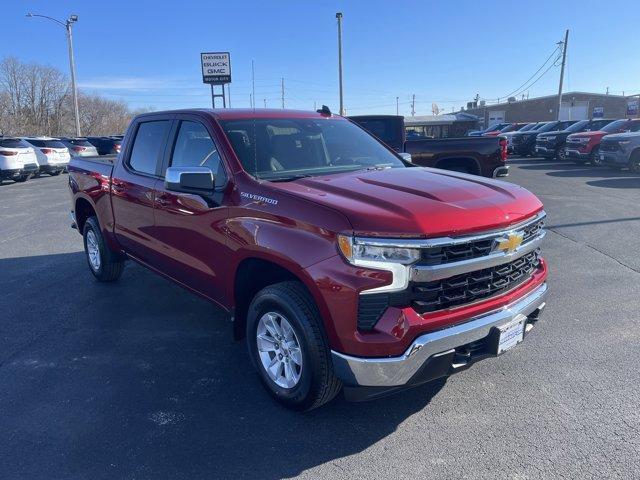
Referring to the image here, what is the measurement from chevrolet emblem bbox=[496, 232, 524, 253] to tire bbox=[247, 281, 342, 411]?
117 cm

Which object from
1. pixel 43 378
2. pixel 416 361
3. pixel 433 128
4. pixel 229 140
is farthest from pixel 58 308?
pixel 433 128

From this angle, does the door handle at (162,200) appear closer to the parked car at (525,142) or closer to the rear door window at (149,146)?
the rear door window at (149,146)

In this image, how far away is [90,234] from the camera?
6.16 m

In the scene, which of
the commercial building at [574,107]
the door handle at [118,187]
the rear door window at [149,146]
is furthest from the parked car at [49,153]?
the commercial building at [574,107]

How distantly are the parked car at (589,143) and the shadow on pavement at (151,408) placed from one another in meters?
17.5

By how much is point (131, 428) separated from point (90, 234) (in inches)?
145

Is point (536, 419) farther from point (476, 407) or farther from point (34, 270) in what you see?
point (34, 270)

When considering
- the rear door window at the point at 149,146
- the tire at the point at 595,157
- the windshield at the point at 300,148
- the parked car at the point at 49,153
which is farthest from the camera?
the parked car at the point at 49,153

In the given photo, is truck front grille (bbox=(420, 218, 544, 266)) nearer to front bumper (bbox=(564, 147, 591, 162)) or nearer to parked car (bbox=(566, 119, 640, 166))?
parked car (bbox=(566, 119, 640, 166))

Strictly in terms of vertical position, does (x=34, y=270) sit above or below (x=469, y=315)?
below

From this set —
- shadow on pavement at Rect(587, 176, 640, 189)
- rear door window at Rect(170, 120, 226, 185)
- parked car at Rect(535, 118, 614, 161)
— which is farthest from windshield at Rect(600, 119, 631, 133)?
rear door window at Rect(170, 120, 226, 185)

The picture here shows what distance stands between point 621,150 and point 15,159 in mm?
21107

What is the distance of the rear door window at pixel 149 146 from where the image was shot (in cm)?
455

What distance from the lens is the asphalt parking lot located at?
2771mm
